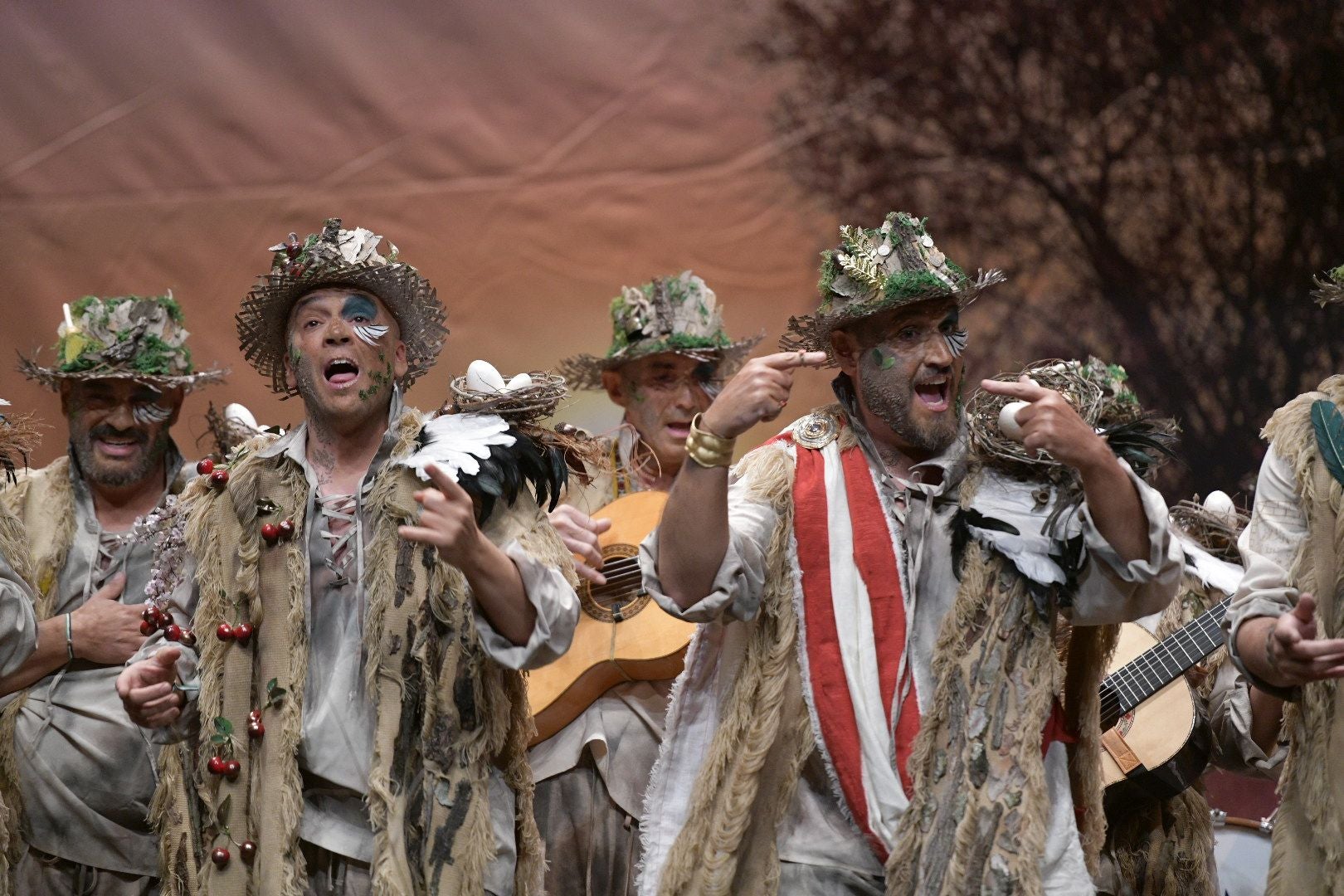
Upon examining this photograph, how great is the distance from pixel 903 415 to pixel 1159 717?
6.52ft

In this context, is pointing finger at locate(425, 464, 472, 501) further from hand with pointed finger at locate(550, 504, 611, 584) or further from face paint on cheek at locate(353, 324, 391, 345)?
hand with pointed finger at locate(550, 504, 611, 584)

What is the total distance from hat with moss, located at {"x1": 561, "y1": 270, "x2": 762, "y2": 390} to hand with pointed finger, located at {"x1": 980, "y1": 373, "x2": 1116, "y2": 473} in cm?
318

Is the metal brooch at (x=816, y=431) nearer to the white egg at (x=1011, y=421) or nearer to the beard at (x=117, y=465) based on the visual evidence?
the white egg at (x=1011, y=421)

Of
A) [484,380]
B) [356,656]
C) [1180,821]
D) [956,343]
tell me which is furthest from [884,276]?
[1180,821]

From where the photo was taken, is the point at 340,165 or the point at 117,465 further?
the point at 340,165

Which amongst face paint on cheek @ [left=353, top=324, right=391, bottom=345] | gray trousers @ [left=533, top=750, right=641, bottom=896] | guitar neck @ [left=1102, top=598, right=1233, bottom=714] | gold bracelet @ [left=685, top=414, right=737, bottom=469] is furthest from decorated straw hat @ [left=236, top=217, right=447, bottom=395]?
guitar neck @ [left=1102, top=598, right=1233, bottom=714]

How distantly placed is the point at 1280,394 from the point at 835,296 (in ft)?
14.7

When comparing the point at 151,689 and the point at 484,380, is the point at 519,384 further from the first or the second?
the point at 151,689

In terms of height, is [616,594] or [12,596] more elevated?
[616,594]

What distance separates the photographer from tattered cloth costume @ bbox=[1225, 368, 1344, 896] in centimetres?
366

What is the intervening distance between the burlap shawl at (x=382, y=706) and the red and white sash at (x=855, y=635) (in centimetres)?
59

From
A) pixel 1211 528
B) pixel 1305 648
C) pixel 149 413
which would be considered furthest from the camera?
pixel 1211 528

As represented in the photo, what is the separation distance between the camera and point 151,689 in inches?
154

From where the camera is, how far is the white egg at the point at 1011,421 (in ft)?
12.1
